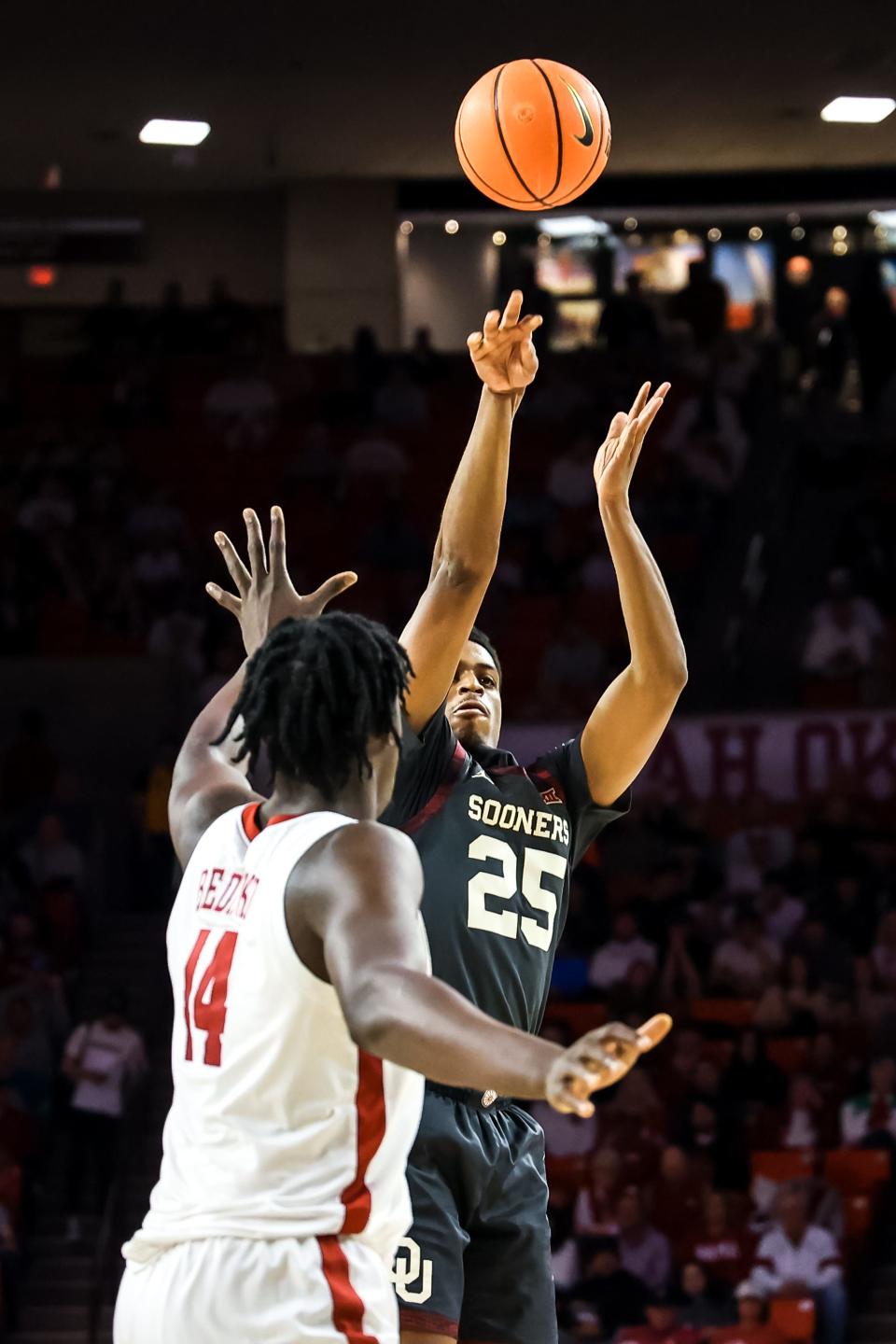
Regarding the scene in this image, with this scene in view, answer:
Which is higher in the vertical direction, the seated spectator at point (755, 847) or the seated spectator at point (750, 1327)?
the seated spectator at point (755, 847)

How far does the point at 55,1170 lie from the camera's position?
482 inches

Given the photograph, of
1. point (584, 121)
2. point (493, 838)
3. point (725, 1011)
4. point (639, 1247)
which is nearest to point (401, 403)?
point (725, 1011)

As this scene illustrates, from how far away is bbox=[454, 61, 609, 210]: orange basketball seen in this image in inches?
253

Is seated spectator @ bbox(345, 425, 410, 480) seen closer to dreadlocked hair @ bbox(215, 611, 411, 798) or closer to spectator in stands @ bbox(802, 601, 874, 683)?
spectator in stands @ bbox(802, 601, 874, 683)

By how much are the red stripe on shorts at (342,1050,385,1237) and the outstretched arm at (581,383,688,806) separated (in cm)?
167

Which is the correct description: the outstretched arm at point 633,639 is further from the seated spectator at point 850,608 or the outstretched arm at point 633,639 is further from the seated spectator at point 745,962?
the seated spectator at point 850,608

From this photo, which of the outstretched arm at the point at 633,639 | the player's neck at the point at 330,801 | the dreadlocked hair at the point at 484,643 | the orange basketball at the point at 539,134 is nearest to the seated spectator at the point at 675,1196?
the orange basketball at the point at 539,134

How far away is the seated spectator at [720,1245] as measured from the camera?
34.5 ft

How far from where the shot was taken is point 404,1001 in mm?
2611

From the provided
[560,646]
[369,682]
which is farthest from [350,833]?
[560,646]

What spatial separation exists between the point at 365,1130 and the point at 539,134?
13.7 ft

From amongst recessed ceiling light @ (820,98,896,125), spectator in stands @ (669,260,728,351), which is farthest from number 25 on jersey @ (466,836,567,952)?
spectator in stands @ (669,260,728,351)

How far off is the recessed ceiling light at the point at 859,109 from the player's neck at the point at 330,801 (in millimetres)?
14881

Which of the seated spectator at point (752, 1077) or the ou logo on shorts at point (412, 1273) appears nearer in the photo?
the ou logo on shorts at point (412, 1273)
